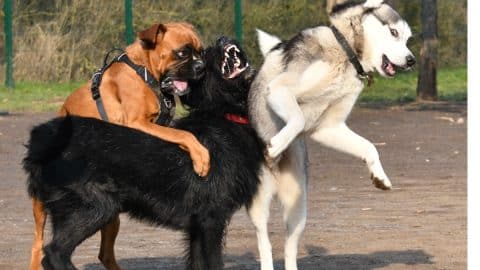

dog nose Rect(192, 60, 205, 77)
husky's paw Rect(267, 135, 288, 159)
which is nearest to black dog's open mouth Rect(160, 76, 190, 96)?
dog nose Rect(192, 60, 205, 77)

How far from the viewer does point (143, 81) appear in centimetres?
755

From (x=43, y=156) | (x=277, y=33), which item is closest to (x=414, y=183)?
(x=43, y=156)

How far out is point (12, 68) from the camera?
21141 mm

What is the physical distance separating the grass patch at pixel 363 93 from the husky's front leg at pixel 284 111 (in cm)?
1169

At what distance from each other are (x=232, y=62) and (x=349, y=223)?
3.30 metres

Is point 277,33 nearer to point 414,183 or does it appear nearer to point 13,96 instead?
point 13,96

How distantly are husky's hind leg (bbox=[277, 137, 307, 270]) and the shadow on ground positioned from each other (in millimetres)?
672

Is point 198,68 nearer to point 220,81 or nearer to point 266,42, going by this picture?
point 220,81

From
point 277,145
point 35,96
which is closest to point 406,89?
point 35,96

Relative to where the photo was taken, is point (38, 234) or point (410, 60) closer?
point (410, 60)

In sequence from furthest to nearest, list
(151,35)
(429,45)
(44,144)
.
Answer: (429,45), (151,35), (44,144)

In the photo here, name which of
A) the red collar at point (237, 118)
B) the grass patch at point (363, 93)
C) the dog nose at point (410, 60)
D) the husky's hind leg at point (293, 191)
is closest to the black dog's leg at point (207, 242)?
the red collar at point (237, 118)

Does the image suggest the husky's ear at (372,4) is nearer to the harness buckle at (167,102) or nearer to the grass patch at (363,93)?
the harness buckle at (167,102)

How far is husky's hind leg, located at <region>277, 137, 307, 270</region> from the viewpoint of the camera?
25.8 ft
